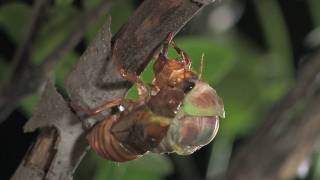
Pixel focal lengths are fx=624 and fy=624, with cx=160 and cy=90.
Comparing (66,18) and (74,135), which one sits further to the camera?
(66,18)

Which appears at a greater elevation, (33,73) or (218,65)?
(33,73)

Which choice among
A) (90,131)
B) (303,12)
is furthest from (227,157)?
(90,131)

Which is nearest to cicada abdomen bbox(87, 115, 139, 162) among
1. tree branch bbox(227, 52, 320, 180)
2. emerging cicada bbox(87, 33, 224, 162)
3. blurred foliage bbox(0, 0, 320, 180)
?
emerging cicada bbox(87, 33, 224, 162)

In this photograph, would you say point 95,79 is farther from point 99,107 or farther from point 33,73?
point 33,73

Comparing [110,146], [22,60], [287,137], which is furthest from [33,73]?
[287,137]

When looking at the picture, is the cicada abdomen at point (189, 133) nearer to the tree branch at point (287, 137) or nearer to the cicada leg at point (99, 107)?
the cicada leg at point (99, 107)

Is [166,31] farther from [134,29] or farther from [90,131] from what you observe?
[90,131]
